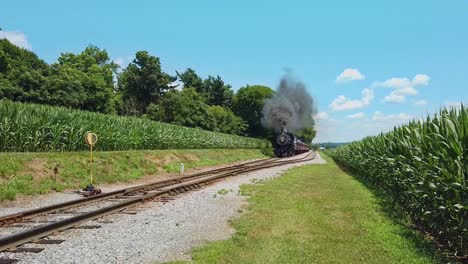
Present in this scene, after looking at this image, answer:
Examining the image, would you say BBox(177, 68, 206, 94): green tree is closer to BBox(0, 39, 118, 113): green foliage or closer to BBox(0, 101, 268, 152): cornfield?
BBox(0, 39, 118, 113): green foliage

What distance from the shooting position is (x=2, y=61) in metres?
50.3

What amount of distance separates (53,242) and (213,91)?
294 feet

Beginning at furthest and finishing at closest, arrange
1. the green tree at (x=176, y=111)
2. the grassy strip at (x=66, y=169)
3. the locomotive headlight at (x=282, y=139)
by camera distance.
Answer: the green tree at (x=176, y=111) → the locomotive headlight at (x=282, y=139) → the grassy strip at (x=66, y=169)

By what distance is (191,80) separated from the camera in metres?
94.3

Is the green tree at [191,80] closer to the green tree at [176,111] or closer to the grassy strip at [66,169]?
the green tree at [176,111]

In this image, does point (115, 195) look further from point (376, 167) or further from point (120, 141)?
point (120, 141)

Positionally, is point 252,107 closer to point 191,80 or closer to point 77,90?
point 191,80

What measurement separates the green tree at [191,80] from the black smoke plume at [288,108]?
39495mm

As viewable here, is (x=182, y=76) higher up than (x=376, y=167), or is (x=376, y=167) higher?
(x=182, y=76)

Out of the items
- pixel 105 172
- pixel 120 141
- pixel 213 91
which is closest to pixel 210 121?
pixel 213 91

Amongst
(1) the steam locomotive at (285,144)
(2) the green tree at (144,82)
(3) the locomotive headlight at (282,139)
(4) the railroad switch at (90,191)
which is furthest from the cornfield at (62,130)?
(2) the green tree at (144,82)

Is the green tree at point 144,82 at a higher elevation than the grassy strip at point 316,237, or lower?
higher

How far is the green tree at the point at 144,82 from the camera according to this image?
69.2m

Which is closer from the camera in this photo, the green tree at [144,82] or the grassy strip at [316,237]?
the grassy strip at [316,237]
